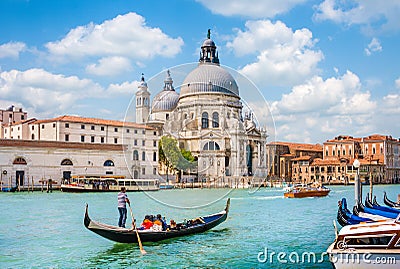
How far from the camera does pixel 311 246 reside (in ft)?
31.1

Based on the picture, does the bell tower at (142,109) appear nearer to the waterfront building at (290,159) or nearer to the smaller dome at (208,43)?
the smaller dome at (208,43)

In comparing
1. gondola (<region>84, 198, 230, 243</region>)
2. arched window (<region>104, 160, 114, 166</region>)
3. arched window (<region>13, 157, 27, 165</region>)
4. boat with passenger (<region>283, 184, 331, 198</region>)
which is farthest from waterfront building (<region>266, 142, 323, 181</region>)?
gondola (<region>84, 198, 230, 243</region>)

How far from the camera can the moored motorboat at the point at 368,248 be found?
247 inches

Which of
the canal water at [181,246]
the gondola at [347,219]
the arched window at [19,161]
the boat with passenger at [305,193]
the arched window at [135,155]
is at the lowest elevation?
the boat with passenger at [305,193]

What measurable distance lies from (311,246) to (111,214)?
7.62 metres

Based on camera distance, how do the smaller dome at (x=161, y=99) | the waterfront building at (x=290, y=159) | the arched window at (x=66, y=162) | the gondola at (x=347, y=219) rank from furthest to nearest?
the waterfront building at (x=290, y=159), the arched window at (x=66, y=162), the gondola at (x=347, y=219), the smaller dome at (x=161, y=99)

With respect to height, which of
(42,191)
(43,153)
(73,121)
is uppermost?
(73,121)

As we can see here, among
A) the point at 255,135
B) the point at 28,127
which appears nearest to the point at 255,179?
the point at 255,135

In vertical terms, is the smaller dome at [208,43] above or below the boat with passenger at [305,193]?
above

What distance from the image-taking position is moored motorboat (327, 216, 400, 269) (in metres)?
6.27

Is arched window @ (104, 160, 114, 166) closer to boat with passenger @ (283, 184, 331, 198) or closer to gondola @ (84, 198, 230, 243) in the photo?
boat with passenger @ (283, 184, 331, 198)

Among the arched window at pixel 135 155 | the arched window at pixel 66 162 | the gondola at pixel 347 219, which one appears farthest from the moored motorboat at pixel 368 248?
the arched window at pixel 66 162

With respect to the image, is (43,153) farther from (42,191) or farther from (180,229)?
(180,229)

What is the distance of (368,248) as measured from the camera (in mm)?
6367
